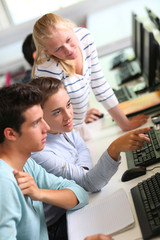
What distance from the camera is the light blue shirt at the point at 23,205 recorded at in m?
0.95

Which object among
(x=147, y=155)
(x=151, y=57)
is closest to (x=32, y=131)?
(x=147, y=155)

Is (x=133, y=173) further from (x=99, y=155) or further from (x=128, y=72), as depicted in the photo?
(x=128, y=72)

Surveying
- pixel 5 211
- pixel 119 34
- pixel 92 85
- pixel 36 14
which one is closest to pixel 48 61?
pixel 92 85

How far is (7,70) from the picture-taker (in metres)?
4.32

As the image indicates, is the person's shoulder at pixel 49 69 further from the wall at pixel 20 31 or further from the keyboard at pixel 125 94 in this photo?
the wall at pixel 20 31

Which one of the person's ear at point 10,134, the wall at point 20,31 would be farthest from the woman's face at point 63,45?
the wall at point 20,31

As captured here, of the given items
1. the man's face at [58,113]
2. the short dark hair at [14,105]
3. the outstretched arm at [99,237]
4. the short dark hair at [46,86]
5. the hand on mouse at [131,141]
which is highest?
the short dark hair at [14,105]

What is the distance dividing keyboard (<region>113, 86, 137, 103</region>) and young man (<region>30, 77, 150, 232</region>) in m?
0.71

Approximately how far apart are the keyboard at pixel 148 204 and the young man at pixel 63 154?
16 cm

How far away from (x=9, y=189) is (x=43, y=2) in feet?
12.4

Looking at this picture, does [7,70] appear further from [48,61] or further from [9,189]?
[9,189]

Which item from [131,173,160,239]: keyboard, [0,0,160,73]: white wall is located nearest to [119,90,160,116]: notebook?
[131,173,160,239]: keyboard

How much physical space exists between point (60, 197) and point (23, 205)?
0.54 feet

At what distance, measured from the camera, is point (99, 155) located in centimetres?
163
